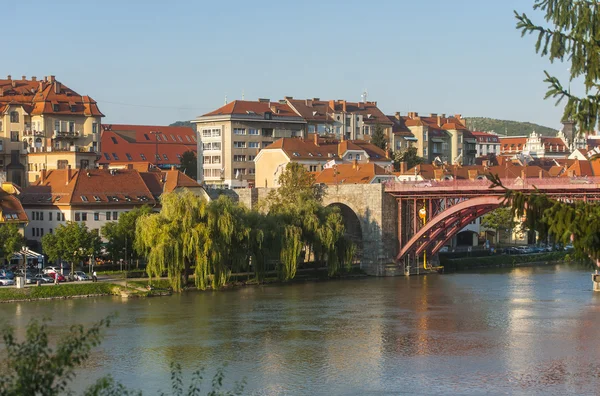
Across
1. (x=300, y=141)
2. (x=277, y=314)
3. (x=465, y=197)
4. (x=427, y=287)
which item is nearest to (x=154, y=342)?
(x=277, y=314)

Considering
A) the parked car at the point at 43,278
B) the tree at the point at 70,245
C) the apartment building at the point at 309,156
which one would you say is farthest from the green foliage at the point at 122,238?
the apartment building at the point at 309,156

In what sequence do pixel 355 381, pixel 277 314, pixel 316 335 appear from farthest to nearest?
1. pixel 277 314
2. pixel 316 335
3. pixel 355 381

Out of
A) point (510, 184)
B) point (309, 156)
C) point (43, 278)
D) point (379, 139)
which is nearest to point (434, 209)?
point (510, 184)

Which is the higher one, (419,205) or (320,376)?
(419,205)

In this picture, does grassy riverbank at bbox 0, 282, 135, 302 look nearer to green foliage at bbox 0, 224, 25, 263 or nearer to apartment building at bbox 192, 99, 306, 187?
green foliage at bbox 0, 224, 25, 263

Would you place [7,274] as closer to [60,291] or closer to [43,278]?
[43,278]

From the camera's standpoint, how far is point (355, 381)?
95.8 feet

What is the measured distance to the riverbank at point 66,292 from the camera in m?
45.1

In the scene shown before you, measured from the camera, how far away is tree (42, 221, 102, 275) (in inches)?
1989

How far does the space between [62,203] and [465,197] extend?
21.6 meters

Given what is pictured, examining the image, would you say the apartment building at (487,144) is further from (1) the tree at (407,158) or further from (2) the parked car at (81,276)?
(2) the parked car at (81,276)

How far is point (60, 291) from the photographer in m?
46.1

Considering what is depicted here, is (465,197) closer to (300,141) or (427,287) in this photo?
(427,287)

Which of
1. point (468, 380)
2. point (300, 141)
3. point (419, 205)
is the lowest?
point (468, 380)
